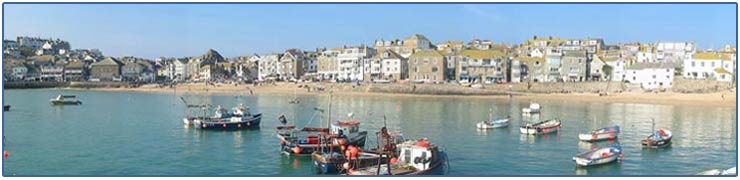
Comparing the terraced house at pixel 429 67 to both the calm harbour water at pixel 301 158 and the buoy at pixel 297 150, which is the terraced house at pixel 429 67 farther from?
the buoy at pixel 297 150

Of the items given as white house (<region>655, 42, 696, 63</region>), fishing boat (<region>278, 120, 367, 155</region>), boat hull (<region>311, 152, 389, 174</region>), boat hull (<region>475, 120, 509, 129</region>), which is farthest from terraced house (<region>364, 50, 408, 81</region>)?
boat hull (<region>311, 152, 389, 174</region>)

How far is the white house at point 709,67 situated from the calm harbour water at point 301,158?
29.3ft

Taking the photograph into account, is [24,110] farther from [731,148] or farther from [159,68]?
[159,68]

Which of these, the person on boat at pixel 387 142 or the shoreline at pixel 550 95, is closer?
the person on boat at pixel 387 142

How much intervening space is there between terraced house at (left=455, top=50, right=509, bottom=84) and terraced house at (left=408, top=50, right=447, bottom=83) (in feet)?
3.65

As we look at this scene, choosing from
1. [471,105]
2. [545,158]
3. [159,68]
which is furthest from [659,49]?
[159,68]

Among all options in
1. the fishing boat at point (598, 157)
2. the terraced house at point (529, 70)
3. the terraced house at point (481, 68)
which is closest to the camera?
the fishing boat at point (598, 157)

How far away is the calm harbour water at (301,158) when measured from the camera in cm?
1235

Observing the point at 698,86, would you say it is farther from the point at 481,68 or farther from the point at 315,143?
the point at 315,143

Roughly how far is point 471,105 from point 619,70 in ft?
49.7

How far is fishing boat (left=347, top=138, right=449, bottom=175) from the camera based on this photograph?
34.9 feet

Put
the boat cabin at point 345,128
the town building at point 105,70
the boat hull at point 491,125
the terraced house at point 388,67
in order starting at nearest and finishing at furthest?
1. the boat cabin at point 345,128
2. the boat hull at point 491,125
3. the terraced house at point 388,67
4. the town building at point 105,70

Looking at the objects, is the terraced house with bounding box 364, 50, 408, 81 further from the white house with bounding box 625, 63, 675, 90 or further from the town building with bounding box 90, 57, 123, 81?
the town building with bounding box 90, 57, 123, 81

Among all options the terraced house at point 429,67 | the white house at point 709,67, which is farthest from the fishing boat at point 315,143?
the terraced house at point 429,67
